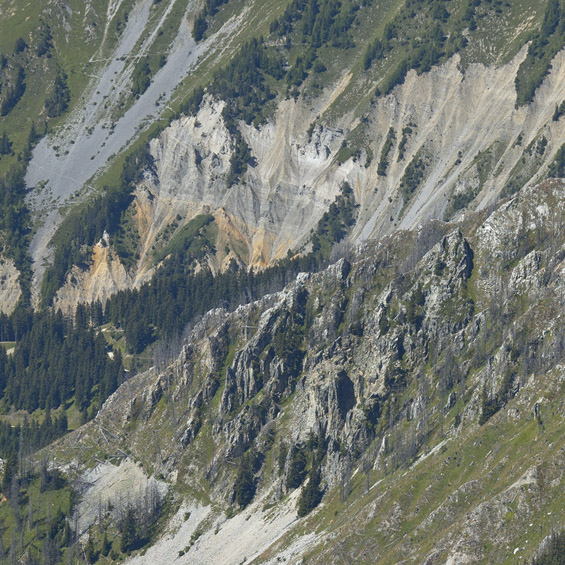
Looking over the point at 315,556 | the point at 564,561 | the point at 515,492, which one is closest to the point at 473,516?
the point at 515,492

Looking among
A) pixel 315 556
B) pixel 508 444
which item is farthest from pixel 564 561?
pixel 315 556

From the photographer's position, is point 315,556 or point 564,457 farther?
point 315,556

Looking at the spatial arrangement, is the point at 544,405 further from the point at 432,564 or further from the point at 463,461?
the point at 432,564

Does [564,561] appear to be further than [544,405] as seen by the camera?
No

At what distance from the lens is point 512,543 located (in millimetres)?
167875

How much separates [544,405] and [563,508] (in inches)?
1128

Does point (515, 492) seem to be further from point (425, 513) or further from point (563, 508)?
point (425, 513)

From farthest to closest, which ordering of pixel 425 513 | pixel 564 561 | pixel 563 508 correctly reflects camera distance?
pixel 425 513 → pixel 563 508 → pixel 564 561

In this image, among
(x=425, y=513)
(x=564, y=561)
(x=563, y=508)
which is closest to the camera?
(x=564, y=561)

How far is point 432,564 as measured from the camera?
171 meters

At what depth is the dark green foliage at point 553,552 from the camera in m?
158

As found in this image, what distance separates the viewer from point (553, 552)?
522ft

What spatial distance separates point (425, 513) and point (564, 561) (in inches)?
1461

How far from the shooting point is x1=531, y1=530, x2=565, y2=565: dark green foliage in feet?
517
